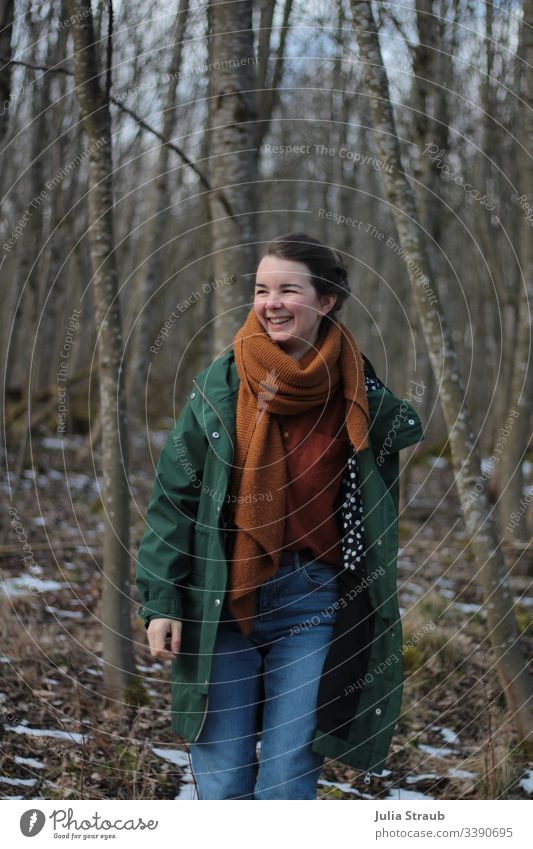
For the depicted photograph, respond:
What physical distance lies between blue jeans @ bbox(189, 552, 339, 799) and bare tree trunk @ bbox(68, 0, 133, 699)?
1.75 metres

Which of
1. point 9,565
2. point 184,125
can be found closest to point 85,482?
point 9,565

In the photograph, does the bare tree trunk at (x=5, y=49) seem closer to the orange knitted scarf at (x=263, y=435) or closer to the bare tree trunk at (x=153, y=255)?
the orange knitted scarf at (x=263, y=435)

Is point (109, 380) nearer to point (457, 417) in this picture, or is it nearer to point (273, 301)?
point (457, 417)

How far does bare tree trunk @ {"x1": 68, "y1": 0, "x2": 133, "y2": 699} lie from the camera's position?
4.23m

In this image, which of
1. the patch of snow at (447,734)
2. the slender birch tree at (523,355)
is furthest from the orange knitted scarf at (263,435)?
the slender birch tree at (523,355)

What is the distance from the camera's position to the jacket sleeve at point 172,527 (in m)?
2.65

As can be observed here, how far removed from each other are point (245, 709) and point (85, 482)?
863cm

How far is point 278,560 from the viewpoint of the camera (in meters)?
2.65

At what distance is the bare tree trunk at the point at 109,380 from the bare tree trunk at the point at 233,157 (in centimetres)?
54

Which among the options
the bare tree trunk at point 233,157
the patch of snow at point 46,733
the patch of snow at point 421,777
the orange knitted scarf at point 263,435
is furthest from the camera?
the bare tree trunk at point 233,157

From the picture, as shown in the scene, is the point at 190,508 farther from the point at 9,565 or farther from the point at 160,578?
the point at 9,565

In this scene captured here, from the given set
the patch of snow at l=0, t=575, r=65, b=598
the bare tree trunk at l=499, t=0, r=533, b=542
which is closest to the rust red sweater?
the bare tree trunk at l=499, t=0, r=533, b=542

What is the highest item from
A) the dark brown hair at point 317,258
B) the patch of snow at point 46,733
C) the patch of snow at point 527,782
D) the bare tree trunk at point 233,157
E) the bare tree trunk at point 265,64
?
the bare tree trunk at point 265,64

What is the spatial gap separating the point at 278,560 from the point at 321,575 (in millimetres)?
150
